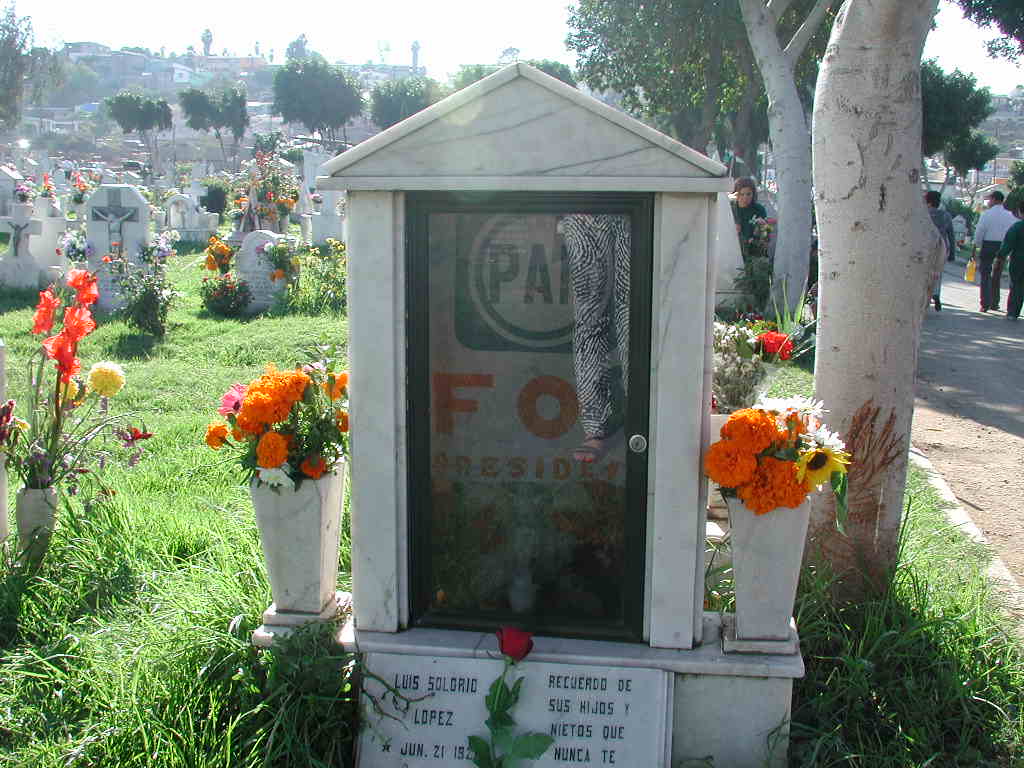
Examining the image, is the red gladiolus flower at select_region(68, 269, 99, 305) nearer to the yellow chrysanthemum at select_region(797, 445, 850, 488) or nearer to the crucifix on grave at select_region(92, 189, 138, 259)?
the yellow chrysanthemum at select_region(797, 445, 850, 488)

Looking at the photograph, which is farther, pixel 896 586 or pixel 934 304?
pixel 934 304

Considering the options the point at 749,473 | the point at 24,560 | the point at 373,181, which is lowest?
the point at 24,560

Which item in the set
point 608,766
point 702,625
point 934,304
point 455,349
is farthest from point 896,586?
point 934,304

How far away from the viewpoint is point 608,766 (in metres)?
2.91

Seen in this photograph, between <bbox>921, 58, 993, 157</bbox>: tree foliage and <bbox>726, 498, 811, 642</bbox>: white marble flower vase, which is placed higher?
<bbox>921, 58, 993, 157</bbox>: tree foliage

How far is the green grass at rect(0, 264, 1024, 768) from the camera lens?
2.91 meters

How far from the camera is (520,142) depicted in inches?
111

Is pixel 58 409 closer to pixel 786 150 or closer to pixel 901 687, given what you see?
pixel 901 687

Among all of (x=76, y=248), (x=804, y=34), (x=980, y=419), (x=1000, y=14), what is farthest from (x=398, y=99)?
(x=980, y=419)

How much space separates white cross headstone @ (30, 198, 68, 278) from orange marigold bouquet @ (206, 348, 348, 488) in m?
12.2

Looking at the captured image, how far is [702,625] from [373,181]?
1681 millimetres

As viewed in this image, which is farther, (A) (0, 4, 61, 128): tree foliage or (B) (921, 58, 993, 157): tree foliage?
(A) (0, 4, 61, 128): tree foliage

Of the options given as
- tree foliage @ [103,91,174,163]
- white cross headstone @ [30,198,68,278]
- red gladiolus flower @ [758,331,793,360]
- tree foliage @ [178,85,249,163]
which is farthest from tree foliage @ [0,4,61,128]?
red gladiolus flower @ [758,331,793,360]

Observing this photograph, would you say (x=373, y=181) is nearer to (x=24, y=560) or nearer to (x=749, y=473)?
(x=749, y=473)
